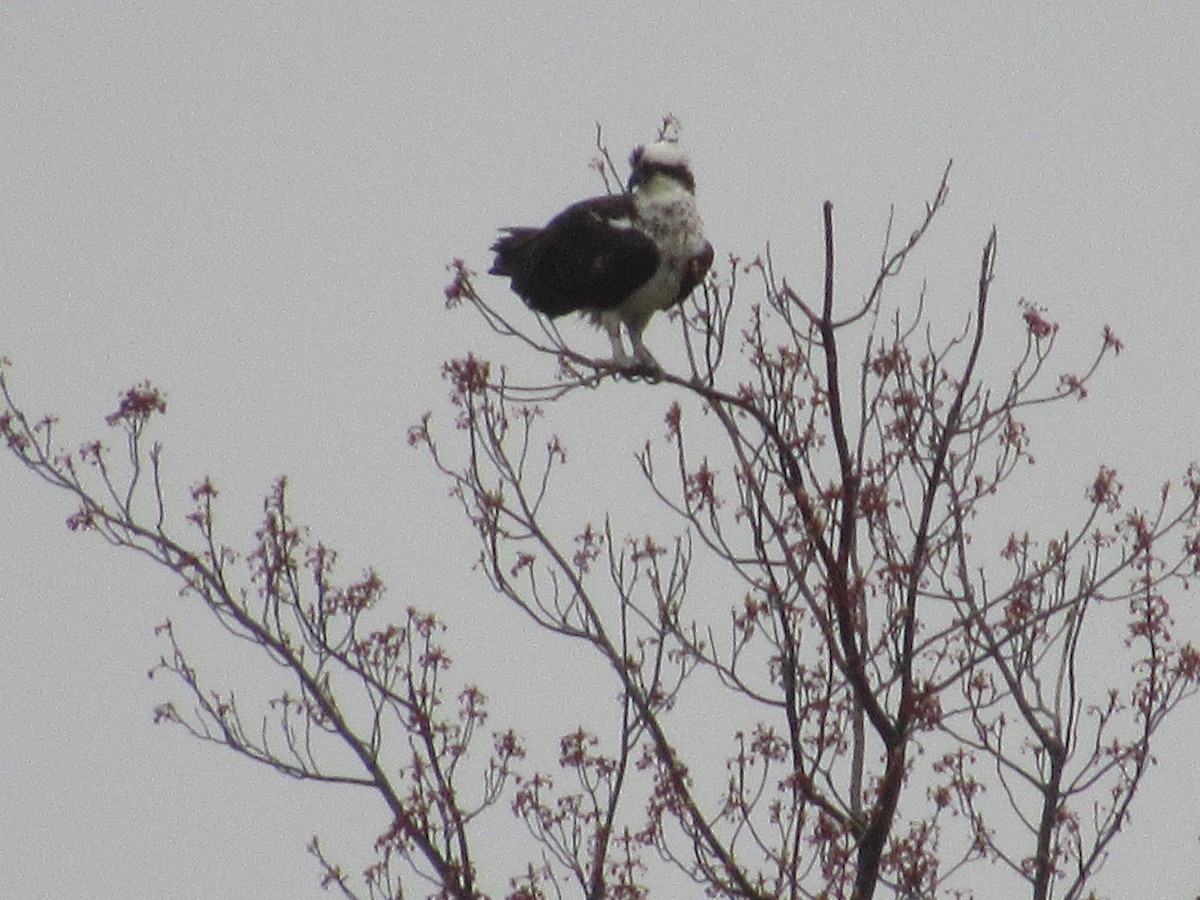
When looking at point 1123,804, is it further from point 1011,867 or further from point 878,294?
point 878,294

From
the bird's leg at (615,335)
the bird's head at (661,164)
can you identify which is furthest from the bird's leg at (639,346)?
the bird's head at (661,164)

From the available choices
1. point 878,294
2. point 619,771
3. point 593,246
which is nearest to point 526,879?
point 619,771

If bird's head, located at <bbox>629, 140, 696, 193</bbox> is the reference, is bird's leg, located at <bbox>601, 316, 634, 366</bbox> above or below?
below

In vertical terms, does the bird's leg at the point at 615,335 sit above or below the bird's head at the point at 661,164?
below

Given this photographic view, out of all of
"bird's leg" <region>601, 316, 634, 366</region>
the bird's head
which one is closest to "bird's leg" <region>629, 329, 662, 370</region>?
"bird's leg" <region>601, 316, 634, 366</region>

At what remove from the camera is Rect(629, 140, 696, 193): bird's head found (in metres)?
8.25

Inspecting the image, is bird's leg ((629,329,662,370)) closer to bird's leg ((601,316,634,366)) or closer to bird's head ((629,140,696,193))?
bird's leg ((601,316,634,366))

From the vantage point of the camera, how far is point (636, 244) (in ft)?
27.2

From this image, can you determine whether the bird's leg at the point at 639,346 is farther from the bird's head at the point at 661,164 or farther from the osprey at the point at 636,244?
the bird's head at the point at 661,164

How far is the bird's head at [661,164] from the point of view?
825cm

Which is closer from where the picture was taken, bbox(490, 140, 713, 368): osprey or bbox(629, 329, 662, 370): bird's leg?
bbox(490, 140, 713, 368): osprey

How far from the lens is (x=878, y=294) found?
605cm

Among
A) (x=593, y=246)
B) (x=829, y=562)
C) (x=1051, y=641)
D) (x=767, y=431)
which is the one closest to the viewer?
(x=829, y=562)

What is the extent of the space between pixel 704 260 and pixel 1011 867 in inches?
111
